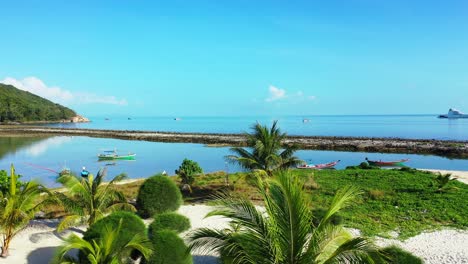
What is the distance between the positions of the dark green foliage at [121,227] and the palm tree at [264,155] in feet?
25.0

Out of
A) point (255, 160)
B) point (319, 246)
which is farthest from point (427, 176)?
point (319, 246)

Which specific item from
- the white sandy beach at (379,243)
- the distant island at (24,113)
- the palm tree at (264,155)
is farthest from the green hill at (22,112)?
the white sandy beach at (379,243)

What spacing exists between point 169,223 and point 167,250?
2613 mm

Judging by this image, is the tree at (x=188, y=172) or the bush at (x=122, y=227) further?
the tree at (x=188, y=172)

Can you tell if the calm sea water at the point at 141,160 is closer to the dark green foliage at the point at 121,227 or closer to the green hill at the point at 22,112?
the dark green foliage at the point at 121,227

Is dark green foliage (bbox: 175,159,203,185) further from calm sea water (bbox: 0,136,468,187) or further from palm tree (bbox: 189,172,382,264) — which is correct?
palm tree (bbox: 189,172,382,264)

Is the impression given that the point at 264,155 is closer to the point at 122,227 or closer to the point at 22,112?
the point at 122,227

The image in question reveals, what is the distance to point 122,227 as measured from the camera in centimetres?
956

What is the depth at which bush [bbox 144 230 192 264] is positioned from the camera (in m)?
8.72

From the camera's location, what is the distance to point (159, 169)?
123 ft

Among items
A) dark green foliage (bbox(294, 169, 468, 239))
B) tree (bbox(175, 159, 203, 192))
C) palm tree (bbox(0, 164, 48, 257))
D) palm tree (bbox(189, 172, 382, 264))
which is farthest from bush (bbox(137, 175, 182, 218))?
palm tree (bbox(189, 172, 382, 264))

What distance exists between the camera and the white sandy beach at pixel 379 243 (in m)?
9.95

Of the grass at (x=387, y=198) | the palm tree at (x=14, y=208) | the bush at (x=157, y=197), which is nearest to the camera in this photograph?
the palm tree at (x=14, y=208)

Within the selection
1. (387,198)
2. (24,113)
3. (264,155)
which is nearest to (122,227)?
(264,155)
